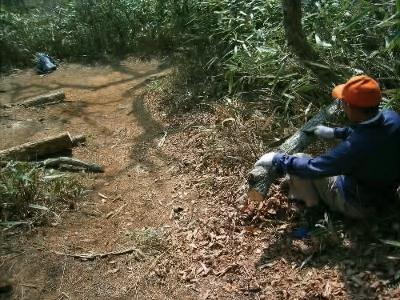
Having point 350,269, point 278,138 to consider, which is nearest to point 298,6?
point 278,138

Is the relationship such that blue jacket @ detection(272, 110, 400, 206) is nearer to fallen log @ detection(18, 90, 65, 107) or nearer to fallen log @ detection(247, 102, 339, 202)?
fallen log @ detection(247, 102, 339, 202)

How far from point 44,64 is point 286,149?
6.87 metres

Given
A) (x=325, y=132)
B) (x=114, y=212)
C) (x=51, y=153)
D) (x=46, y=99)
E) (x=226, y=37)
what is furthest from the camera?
(x=46, y=99)

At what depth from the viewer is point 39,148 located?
17.9 ft

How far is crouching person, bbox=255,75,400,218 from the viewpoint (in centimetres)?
288

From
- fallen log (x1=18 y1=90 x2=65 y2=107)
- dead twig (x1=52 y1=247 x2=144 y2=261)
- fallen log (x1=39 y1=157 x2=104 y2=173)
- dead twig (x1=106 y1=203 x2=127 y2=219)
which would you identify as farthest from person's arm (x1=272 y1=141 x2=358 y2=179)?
fallen log (x1=18 y1=90 x2=65 y2=107)

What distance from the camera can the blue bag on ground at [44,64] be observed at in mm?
9234

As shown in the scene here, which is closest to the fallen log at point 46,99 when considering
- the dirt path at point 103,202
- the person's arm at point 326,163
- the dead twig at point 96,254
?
the dirt path at point 103,202

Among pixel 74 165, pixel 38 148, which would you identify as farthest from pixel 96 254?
pixel 38 148

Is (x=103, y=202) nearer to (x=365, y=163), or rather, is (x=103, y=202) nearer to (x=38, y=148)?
(x=38, y=148)

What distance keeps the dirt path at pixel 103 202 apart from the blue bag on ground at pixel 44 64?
91 centimetres

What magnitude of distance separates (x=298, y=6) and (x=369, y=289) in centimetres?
322

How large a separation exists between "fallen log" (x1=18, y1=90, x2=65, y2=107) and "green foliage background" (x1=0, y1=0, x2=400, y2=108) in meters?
2.15

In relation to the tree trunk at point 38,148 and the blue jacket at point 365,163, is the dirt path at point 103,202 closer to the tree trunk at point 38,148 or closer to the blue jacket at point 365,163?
the tree trunk at point 38,148
